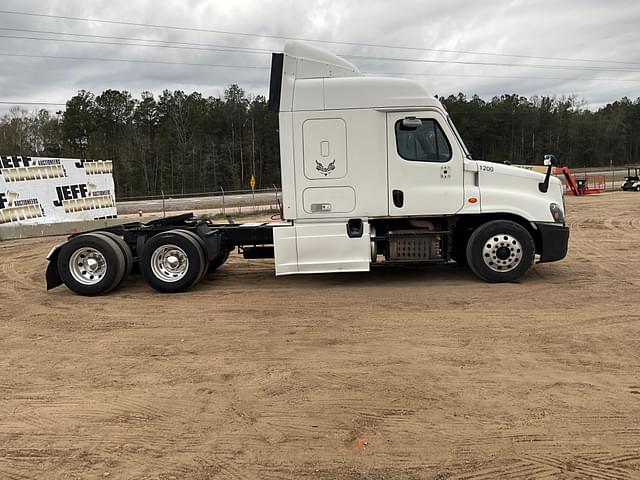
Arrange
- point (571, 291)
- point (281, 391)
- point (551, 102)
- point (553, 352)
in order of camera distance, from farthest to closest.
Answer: point (551, 102) → point (571, 291) → point (553, 352) → point (281, 391)

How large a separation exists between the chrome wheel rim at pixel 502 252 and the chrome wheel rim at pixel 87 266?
20.1 ft

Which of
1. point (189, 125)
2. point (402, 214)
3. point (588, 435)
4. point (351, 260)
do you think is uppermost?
point (189, 125)

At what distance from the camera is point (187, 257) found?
873 cm

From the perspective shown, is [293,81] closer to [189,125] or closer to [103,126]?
[189,125]

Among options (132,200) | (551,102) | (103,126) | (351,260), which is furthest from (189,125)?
(351,260)

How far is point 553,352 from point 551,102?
304ft

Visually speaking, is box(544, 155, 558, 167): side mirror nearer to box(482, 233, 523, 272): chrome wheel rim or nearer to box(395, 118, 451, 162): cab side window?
box(482, 233, 523, 272): chrome wheel rim

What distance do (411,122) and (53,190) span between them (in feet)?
47.9

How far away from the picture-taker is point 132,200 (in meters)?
47.3

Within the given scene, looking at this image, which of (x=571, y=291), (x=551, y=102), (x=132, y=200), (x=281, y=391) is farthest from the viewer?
(x=551, y=102)

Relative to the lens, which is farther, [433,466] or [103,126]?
[103,126]

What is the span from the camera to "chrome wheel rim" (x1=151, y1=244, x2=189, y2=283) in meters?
8.78

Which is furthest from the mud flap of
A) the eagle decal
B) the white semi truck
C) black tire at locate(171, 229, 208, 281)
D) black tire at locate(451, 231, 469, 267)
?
black tire at locate(451, 231, 469, 267)

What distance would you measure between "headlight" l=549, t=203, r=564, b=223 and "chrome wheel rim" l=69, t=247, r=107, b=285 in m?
7.21
